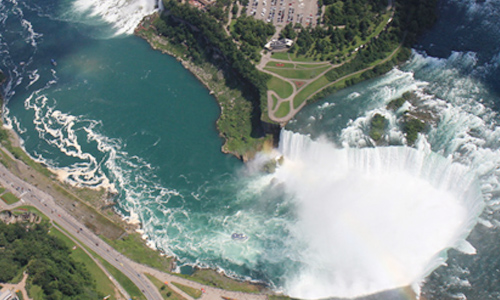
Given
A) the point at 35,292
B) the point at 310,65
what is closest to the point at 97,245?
the point at 35,292

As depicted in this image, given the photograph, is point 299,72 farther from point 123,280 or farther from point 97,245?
point 123,280

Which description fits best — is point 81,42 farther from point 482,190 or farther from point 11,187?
point 482,190

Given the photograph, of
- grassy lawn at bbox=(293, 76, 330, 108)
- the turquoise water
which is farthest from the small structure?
the turquoise water

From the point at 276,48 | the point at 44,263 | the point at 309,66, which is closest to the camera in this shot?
the point at 44,263

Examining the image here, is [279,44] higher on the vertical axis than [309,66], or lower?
higher

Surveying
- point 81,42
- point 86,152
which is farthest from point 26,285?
point 81,42

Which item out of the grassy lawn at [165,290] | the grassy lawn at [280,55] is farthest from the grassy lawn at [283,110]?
the grassy lawn at [165,290]

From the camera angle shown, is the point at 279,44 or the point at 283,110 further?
the point at 279,44
